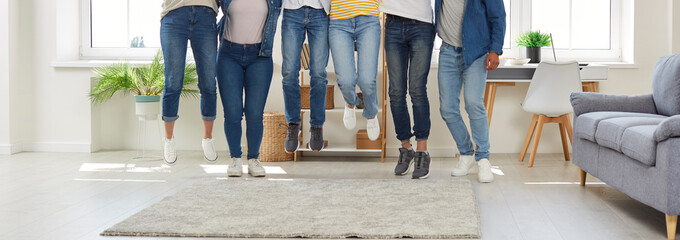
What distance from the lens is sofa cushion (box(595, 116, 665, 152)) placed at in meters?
3.11

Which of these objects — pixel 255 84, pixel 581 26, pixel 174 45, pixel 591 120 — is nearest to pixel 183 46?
pixel 174 45

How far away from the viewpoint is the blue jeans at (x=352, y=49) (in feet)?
12.1

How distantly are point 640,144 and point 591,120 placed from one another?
740 millimetres

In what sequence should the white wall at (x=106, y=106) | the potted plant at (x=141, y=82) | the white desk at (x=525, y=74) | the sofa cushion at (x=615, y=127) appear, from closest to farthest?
1. the sofa cushion at (x=615, y=127)
2. the white desk at (x=525, y=74)
3. the potted plant at (x=141, y=82)
4. the white wall at (x=106, y=106)

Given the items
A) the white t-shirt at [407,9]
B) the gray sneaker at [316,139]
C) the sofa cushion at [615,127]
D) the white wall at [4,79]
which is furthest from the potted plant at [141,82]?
the sofa cushion at [615,127]

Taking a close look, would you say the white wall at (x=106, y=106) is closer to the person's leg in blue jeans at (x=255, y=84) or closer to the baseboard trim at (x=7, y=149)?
the baseboard trim at (x=7, y=149)

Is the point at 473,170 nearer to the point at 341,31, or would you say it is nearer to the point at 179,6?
the point at 341,31

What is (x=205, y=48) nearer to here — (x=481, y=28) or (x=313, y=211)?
(x=313, y=211)

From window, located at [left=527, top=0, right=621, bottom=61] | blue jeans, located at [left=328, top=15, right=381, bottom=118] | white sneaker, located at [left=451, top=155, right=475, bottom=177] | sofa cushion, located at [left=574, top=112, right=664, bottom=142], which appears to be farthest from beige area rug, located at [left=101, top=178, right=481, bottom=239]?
window, located at [left=527, top=0, right=621, bottom=61]

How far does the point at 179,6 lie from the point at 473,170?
220 centimetres

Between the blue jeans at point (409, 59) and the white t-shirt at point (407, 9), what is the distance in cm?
5

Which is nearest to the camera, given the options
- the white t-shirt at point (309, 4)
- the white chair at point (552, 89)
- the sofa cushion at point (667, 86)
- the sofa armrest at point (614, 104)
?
the sofa cushion at point (667, 86)

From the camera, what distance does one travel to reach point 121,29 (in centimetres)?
614

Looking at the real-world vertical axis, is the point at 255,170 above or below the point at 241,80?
below
